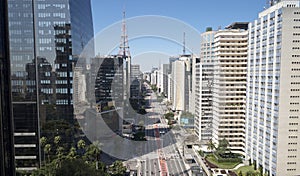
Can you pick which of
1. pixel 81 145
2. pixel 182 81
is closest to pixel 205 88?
pixel 182 81

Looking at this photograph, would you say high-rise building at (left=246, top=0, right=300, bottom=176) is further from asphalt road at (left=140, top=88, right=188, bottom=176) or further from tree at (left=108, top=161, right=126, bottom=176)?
tree at (left=108, top=161, right=126, bottom=176)

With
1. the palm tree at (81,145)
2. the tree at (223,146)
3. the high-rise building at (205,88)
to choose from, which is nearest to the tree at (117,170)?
the palm tree at (81,145)

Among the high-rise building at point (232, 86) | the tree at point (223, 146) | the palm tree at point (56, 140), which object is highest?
the high-rise building at point (232, 86)

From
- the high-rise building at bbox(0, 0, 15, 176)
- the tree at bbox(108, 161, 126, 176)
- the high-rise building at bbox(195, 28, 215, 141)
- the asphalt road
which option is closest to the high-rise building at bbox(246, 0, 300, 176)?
the high-rise building at bbox(195, 28, 215, 141)

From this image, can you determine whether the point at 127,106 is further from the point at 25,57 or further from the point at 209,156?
the point at 25,57

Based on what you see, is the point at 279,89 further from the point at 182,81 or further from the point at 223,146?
the point at 182,81

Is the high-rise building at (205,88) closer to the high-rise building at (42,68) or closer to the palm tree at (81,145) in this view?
the high-rise building at (42,68)
